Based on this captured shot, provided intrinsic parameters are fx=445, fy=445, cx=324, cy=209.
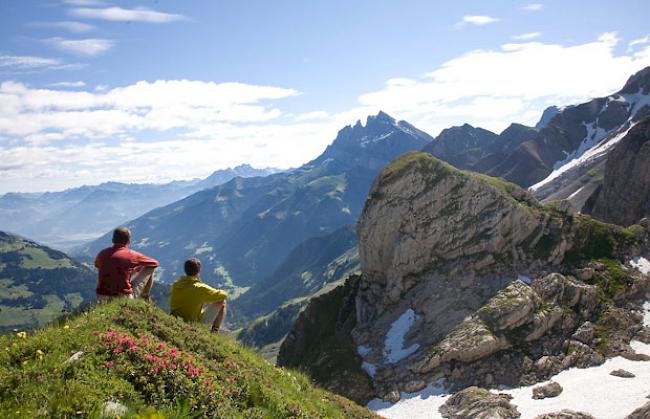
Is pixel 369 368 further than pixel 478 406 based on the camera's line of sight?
Yes

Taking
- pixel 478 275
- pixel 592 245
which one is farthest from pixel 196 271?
pixel 592 245

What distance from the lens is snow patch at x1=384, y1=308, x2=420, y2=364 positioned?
58.5 metres

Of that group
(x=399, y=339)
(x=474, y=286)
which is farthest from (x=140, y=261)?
(x=474, y=286)

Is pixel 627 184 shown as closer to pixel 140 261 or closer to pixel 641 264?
pixel 641 264

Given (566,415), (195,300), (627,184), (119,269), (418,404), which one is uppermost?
(119,269)

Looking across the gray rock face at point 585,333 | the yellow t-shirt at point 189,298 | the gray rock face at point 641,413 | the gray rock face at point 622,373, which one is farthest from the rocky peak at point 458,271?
the yellow t-shirt at point 189,298

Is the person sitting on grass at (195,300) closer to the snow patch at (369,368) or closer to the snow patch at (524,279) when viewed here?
the snow patch at (369,368)

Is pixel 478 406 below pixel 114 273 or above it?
below

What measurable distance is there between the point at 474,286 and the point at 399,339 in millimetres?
12671

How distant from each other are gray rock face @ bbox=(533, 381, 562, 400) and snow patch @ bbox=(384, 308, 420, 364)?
16075 millimetres

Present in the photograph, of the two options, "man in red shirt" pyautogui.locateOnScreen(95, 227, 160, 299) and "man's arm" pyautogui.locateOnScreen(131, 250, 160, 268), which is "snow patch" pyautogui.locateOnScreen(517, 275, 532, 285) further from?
"man in red shirt" pyautogui.locateOnScreen(95, 227, 160, 299)

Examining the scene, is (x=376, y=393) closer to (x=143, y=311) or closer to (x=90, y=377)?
(x=143, y=311)

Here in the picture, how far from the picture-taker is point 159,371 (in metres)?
10.9

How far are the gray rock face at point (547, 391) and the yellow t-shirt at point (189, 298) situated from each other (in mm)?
40507
